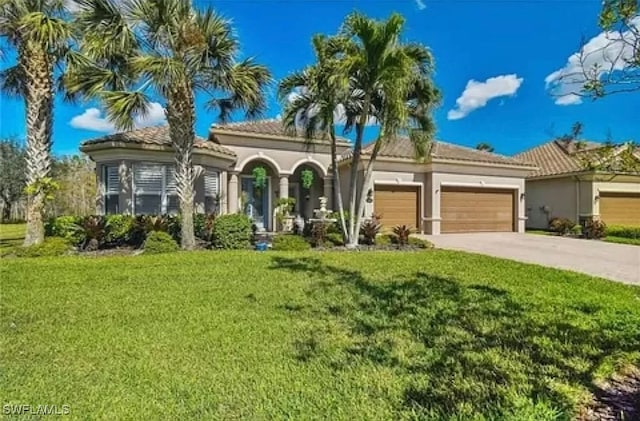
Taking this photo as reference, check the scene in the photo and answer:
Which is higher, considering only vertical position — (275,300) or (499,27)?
(499,27)

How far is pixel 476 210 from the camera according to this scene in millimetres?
20859

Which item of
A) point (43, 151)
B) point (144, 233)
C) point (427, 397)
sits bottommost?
point (427, 397)

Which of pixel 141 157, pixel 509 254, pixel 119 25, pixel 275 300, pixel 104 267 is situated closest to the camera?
pixel 275 300

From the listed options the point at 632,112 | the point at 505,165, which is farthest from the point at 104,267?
the point at 505,165

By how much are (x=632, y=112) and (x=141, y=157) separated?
15.1m

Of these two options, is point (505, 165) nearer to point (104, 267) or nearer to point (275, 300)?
point (275, 300)

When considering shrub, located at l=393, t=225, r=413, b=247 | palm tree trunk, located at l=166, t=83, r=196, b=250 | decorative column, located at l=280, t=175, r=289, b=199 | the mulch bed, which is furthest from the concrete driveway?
palm tree trunk, located at l=166, t=83, r=196, b=250

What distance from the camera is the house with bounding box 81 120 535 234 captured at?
1677 cm

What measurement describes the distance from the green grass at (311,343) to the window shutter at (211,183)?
8082mm

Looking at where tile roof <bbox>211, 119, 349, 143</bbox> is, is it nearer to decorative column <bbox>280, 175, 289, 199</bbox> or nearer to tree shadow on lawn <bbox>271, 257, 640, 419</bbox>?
decorative column <bbox>280, 175, 289, 199</bbox>

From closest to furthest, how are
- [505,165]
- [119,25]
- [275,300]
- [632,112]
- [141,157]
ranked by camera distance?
[632,112], [275,300], [119,25], [141,157], [505,165]

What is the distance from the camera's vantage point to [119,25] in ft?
36.9

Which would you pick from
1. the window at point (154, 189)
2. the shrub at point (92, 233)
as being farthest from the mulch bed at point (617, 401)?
the window at point (154, 189)

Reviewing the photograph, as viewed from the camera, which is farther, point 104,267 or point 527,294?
point 104,267
